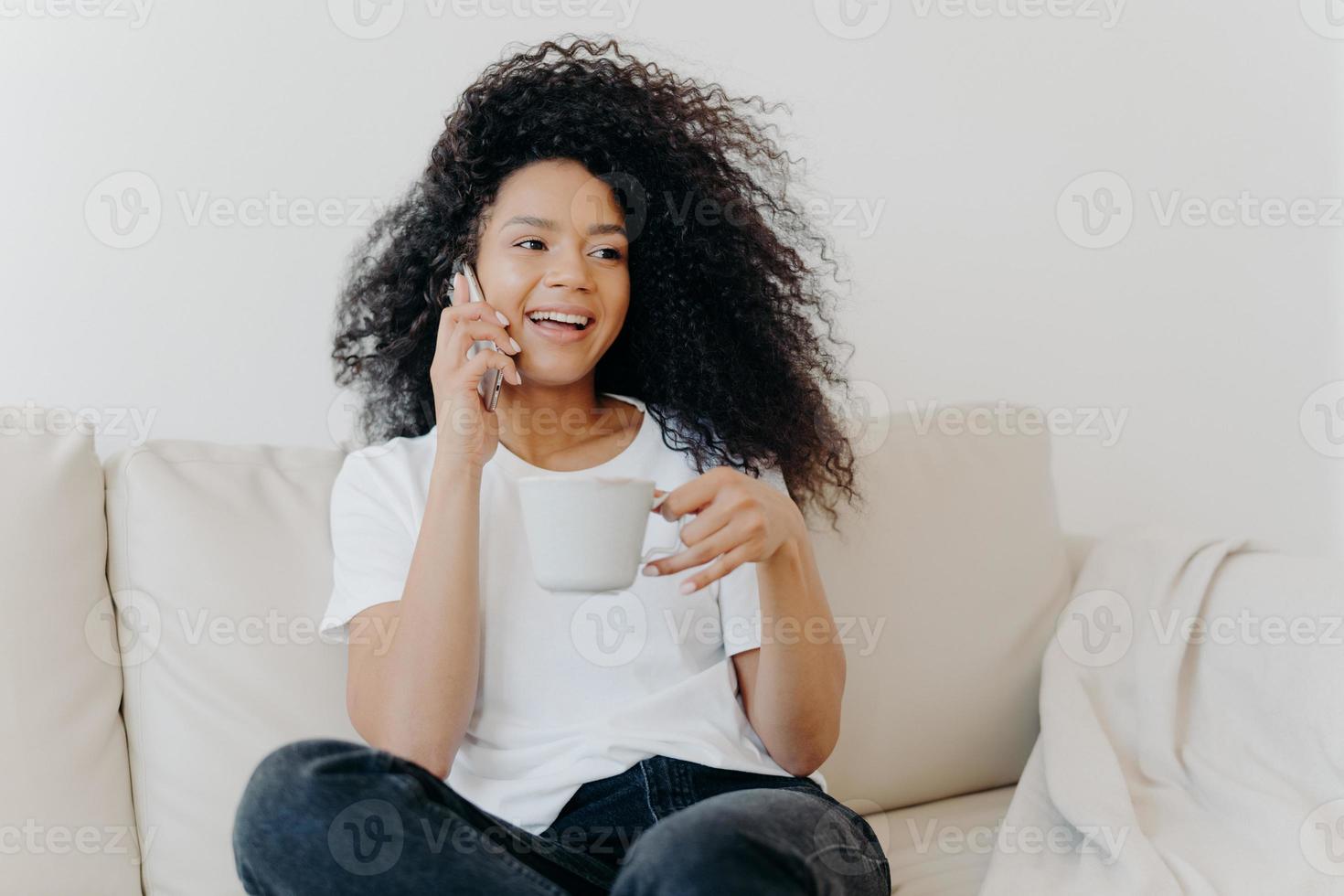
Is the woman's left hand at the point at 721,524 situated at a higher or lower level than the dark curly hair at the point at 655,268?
lower

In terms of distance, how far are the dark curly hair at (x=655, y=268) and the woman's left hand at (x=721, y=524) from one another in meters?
0.31

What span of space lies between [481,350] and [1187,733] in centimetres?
96

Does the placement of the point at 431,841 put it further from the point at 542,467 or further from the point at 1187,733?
the point at 1187,733

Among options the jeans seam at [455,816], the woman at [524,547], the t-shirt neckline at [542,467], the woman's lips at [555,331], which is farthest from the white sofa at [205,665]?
the jeans seam at [455,816]

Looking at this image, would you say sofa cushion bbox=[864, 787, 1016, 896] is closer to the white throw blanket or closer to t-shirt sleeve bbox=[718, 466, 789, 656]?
the white throw blanket

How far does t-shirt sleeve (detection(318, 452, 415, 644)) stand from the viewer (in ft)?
4.02

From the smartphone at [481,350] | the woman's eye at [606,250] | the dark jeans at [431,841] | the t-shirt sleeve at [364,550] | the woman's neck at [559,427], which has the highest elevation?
the woman's eye at [606,250]

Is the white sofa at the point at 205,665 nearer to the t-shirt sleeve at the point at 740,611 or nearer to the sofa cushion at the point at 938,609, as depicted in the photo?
the sofa cushion at the point at 938,609

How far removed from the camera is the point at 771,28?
1.89 m

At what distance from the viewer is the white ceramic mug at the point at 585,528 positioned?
2.85ft

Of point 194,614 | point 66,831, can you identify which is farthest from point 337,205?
point 66,831

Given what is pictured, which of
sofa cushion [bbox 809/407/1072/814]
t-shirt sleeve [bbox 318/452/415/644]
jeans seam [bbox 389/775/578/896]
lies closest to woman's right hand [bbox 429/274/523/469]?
t-shirt sleeve [bbox 318/452/415/644]

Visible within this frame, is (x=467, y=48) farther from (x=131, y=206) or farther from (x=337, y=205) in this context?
(x=131, y=206)

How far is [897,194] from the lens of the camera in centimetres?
196
